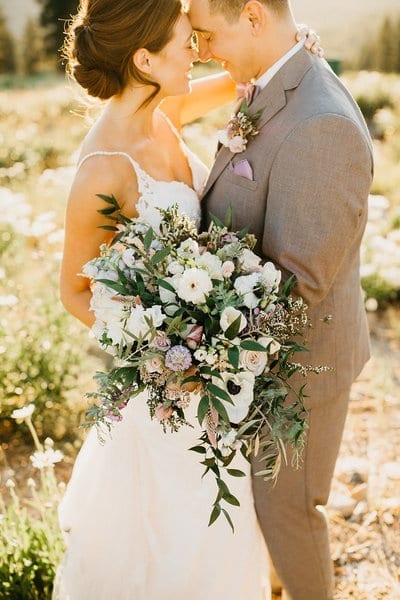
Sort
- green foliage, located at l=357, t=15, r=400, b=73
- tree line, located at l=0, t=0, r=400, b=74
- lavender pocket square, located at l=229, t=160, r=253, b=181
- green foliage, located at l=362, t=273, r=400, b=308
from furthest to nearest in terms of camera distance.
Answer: tree line, located at l=0, t=0, r=400, b=74 → green foliage, located at l=357, t=15, r=400, b=73 → green foliage, located at l=362, t=273, r=400, b=308 → lavender pocket square, located at l=229, t=160, r=253, b=181

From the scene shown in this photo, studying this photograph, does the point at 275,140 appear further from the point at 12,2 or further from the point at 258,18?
the point at 12,2

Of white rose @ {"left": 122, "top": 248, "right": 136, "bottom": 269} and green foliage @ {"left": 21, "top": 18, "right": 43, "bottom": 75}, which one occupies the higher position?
white rose @ {"left": 122, "top": 248, "right": 136, "bottom": 269}

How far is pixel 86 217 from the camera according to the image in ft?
8.38

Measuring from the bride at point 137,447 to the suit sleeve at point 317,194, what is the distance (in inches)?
20.1

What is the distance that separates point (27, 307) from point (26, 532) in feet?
6.05

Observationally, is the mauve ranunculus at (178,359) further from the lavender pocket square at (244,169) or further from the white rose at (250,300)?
the lavender pocket square at (244,169)

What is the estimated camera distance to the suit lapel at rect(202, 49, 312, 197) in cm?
249

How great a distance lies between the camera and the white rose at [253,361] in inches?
77.4

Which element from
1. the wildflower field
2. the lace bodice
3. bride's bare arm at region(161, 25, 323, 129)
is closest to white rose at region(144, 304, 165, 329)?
the lace bodice

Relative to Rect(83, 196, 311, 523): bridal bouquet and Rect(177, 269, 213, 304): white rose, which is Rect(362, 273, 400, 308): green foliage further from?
Rect(177, 269, 213, 304): white rose

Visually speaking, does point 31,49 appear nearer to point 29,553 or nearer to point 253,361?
point 29,553

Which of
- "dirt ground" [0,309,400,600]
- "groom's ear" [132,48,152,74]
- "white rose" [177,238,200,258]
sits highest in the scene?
"groom's ear" [132,48,152,74]

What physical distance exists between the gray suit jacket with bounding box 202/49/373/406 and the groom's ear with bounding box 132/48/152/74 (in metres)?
0.42

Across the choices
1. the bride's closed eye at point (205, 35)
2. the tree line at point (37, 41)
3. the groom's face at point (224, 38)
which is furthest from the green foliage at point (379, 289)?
the tree line at point (37, 41)
